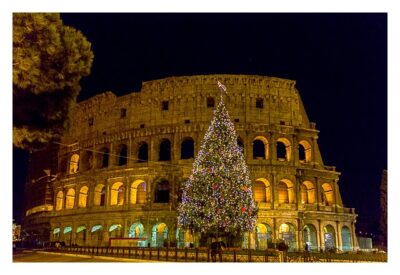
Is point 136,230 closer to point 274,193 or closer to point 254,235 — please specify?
point 254,235

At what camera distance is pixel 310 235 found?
2945 centimetres

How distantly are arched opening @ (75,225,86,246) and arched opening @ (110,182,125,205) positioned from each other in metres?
3.27

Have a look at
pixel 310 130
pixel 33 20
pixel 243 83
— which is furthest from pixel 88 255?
pixel 310 130

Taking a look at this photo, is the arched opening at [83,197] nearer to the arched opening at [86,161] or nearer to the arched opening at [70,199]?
the arched opening at [70,199]

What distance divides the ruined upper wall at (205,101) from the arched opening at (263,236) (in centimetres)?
734

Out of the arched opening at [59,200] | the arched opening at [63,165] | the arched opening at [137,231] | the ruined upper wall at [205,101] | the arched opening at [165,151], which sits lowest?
the arched opening at [137,231]

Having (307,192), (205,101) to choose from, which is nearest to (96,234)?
(205,101)

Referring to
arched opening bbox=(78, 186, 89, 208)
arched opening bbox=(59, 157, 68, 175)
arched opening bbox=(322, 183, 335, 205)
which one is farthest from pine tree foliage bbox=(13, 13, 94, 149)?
arched opening bbox=(59, 157, 68, 175)

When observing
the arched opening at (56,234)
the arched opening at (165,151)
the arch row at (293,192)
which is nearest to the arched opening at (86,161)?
the arched opening at (56,234)

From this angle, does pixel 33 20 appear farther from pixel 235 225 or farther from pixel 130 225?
pixel 130 225

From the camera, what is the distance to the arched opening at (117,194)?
31.0m

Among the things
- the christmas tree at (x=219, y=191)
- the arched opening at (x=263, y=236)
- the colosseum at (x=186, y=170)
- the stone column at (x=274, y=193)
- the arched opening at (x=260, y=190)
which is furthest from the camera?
the arched opening at (x=260, y=190)

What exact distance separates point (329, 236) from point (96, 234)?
57.0ft

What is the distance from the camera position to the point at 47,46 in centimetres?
1133
